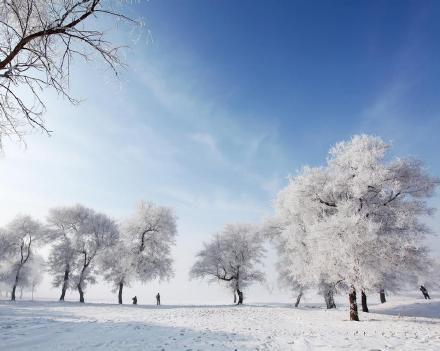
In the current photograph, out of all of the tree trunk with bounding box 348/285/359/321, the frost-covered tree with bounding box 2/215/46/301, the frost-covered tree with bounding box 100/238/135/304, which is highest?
the frost-covered tree with bounding box 2/215/46/301

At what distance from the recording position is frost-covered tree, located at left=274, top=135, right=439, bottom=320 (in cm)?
1992

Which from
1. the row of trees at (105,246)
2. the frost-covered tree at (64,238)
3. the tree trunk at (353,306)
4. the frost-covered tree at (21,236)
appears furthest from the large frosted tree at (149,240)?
the tree trunk at (353,306)

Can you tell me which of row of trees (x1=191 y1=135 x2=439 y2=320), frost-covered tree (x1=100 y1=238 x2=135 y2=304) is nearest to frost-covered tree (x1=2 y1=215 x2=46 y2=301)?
frost-covered tree (x1=100 y1=238 x2=135 y2=304)

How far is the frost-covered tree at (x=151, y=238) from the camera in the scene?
142 ft

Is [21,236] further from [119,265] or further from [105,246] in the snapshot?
[119,265]

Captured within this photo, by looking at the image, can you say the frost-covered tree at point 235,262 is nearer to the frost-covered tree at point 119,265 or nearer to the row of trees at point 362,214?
the frost-covered tree at point 119,265

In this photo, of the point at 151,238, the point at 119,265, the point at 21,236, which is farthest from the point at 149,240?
the point at 21,236

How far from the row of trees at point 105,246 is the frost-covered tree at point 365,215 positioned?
83.8 feet

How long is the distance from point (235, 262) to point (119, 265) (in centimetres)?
1675

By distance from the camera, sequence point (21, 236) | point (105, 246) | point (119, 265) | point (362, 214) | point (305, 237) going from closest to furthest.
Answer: point (362, 214) → point (305, 237) → point (119, 265) → point (105, 246) → point (21, 236)

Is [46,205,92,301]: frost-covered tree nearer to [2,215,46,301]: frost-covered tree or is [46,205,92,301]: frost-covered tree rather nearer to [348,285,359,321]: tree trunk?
[2,215,46,301]: frost-covered tree

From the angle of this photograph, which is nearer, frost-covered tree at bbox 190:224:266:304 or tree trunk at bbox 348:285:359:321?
tree trunk at bbox 348:285:359:321

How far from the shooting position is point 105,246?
45.2 meters

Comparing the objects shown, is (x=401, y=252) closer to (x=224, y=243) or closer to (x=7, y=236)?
(x=224, y=243)
